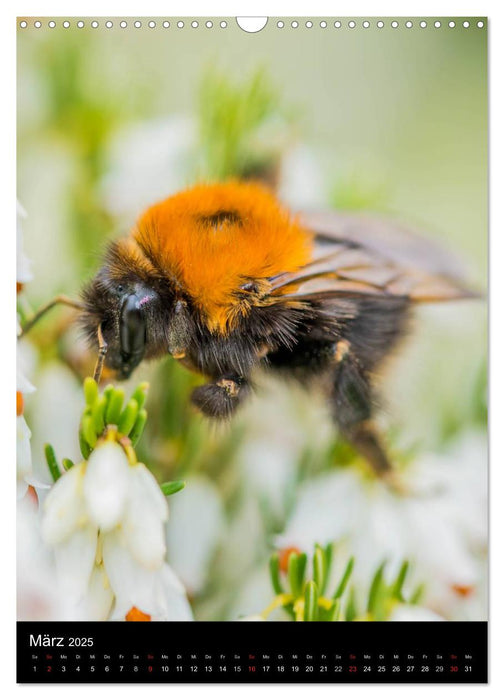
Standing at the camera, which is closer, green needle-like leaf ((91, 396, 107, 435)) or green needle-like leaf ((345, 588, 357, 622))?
green needle-like leaf ((91, 396, 107, 435))

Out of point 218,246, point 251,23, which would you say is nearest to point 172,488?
point 218,246

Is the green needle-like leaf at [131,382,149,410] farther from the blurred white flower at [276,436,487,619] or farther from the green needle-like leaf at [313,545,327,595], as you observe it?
the blurred white flower at [276,436,487,619]

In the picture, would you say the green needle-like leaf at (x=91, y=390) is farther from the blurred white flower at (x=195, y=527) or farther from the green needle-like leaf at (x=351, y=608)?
the green needle-like leaf at (x=351, y=608)

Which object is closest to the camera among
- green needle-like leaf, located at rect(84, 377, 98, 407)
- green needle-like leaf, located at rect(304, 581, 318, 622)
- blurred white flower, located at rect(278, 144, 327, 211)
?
green needle-like leaf, located at rect(84, 377, 98, 407)

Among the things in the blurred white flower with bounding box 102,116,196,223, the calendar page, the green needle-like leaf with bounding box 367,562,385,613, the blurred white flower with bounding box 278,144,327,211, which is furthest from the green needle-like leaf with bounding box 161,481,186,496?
the blurred white flower with bounding box 278,144,327,211

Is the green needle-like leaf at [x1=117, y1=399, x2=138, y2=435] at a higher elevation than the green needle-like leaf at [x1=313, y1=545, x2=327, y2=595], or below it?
higher

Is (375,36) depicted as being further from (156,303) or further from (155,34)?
(156,303)

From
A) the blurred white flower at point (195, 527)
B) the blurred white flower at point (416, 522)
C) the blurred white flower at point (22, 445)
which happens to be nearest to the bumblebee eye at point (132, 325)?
the blurred white flower at point (22, 445)
